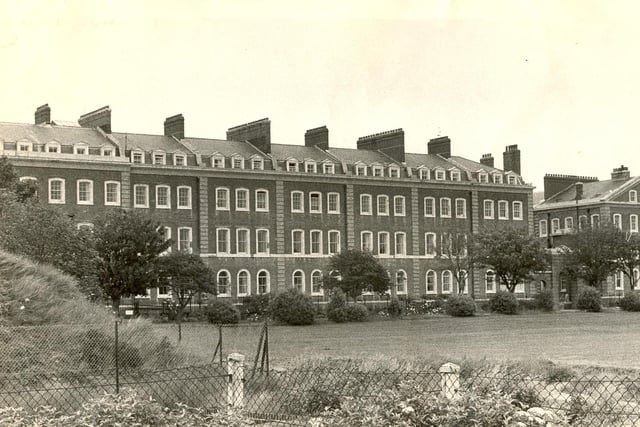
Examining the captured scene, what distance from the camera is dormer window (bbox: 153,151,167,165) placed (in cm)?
6132

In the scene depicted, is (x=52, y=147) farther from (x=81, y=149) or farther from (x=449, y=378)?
(x=449, y=378)

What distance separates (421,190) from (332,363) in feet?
193

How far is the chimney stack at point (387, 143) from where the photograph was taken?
74.2m

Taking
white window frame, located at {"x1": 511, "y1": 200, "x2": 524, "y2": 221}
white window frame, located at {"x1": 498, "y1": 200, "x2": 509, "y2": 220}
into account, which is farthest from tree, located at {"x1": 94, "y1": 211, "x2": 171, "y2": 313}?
white window frame, located at {"x1": 511, "y1": 200, "x2": 524, "y2": 221}

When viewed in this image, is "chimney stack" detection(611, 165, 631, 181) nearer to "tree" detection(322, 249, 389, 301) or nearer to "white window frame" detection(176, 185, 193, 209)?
"tree" detection(322, 249, 389, 301)

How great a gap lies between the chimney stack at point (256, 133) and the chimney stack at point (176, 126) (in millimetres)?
5477

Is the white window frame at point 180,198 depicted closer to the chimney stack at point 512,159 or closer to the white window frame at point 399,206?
the white window frame at point 399,206

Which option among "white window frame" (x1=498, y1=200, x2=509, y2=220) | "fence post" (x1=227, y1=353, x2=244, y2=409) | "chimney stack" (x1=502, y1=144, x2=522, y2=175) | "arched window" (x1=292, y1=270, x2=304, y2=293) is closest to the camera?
"fence post" (x1=227, y1=353, x2=244, y2=409)

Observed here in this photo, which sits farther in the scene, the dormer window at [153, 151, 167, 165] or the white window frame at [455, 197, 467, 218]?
the white window frame at [455, 197, 467, 218]

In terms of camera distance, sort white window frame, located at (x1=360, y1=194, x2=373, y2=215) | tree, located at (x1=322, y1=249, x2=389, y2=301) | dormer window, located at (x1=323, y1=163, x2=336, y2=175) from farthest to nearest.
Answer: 1. white window frame, located at (x1=360, y1=194, x2=373, y2=215)
2. dormer window, located at (x1=323, y1=163, x2=336, y2=175)
3. tree, located at (x1=322, y1=249, x2=389, y2=301)

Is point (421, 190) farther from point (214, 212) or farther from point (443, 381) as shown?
point (443, 381)

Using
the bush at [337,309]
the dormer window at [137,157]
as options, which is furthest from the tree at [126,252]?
the dormer window at [137,157]

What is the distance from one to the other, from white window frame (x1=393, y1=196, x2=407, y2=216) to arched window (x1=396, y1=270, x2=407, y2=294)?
451 centimetres

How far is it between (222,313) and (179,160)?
16.5 metres
